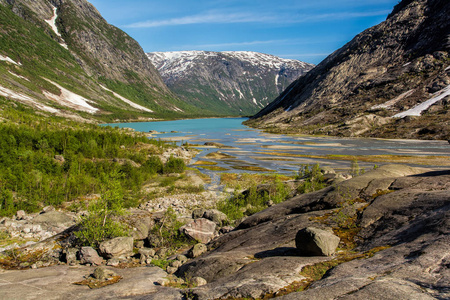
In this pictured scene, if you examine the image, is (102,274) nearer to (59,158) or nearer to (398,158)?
(59,158)

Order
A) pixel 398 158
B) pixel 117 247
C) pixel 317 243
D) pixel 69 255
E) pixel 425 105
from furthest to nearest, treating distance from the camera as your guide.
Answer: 1. pixel 425 105
2. pixel 398 158
3. pixel 117 247
4. pixel 69 255
5. pixel 317 243

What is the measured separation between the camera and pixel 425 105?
4555 inches

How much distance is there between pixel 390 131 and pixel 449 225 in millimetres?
114531

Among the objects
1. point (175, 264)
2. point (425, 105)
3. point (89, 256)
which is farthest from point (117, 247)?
point (425, 105)

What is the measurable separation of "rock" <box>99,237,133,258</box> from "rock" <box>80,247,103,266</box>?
565 millimetres

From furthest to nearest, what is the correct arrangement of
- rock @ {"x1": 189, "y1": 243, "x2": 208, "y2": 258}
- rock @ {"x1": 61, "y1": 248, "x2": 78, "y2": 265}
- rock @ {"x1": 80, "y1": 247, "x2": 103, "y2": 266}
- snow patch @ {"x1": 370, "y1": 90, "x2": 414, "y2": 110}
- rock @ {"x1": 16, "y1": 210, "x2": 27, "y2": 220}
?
snow patch @ {"x1": 370, "y1": 90, "x2": 414, "y2": 110}, rock @ {"x1": 16, "y1": 210, "x2": 27, "y2": 220}, rock @ {"x1": 189, "y1": 243, "x2": 208, "y2": 258}, rock @ {"x1": 61, "y1": 248, "x2": 78, "y2": 265}, rock @ {"x1": 80, "y1": 247, "x2": 103, "y2": 266}

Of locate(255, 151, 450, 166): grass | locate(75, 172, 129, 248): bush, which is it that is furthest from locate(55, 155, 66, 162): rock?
locate(255, 151, 450, 166): grass

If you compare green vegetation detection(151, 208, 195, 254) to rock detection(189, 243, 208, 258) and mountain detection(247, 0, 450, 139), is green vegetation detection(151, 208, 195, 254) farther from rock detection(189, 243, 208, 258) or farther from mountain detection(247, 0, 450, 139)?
mountain detection(247, 0, 450, 139)

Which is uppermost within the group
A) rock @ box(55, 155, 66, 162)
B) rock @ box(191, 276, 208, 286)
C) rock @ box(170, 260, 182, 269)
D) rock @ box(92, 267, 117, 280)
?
rock @ box(55, 155, 66, 162)

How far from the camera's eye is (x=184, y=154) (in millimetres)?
75562

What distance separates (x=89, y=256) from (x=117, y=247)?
1612 mm

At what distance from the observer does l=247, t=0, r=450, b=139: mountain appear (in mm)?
113225

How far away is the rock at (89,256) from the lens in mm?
16438

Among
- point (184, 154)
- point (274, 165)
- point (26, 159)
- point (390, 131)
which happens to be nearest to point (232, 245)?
point (26, 159)
